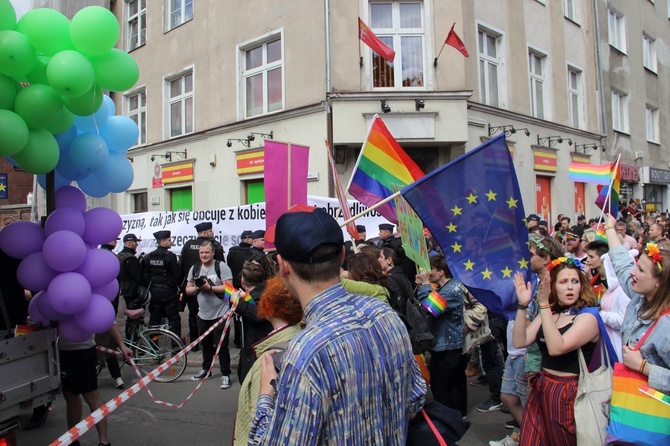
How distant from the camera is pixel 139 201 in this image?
1859 centimetres

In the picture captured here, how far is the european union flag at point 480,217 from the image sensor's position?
3.54 meters

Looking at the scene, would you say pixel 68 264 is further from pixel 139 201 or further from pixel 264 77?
pixel 139 201

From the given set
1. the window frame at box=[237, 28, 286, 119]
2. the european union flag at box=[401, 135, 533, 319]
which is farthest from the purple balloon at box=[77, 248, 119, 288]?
the window frame at box=[237, 28, 286, 119]

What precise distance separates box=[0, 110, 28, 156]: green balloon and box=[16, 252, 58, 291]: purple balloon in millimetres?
767

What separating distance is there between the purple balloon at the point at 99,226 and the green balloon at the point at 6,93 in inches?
37.6

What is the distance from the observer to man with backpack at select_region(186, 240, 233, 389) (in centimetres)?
691

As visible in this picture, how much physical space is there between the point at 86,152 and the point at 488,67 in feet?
39.9

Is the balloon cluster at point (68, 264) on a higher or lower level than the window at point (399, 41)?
lower

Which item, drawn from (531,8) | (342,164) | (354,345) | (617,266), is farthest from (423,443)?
(531,8)

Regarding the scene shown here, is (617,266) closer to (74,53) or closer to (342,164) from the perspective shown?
(74,53)

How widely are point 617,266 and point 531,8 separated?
45.2ft

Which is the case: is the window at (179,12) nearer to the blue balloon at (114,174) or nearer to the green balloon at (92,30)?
the blue balloon at (114,174)

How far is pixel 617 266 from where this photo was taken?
3.77m

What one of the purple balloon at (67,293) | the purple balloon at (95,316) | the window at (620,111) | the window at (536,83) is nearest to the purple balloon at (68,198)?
the purple balloon at (67,293)
